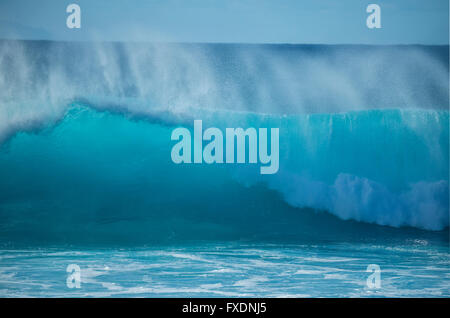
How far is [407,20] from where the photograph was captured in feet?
18.5

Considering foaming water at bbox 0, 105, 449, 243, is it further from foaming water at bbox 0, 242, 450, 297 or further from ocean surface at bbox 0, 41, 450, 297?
foaming water at bbox 0, 242, 450, 297

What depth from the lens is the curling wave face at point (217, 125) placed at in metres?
6.29

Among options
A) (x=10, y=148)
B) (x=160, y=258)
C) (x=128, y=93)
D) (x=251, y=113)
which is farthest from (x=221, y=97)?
(x=10, y=148)

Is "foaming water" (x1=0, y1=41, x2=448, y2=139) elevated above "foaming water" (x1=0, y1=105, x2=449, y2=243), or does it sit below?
above

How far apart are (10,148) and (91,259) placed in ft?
5.67

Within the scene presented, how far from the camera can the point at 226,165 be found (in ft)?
23.1

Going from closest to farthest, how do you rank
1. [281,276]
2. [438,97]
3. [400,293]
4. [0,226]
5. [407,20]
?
1. [400,293]
2. [281,276]
3. [407,20]
4. [0,226]
5. [438,97]

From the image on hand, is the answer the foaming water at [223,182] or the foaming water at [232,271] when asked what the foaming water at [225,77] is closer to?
the foaming water at [223,182]

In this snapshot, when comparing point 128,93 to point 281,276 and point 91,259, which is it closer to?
point 91,259

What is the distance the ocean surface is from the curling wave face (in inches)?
0.6

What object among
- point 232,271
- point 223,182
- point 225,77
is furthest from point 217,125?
Answer: point 232,271

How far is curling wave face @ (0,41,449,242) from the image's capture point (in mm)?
6293

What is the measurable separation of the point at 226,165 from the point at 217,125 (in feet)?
3.47

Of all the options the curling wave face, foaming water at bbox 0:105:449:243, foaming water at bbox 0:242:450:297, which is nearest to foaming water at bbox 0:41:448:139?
the curling wave face
